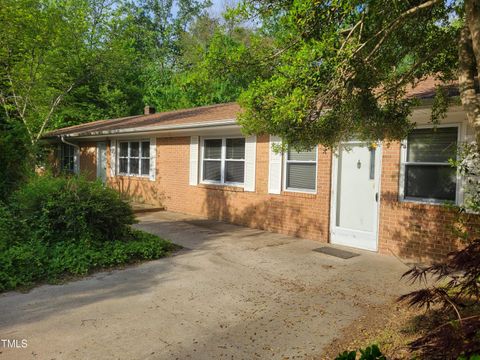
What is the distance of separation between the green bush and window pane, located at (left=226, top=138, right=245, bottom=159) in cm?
395

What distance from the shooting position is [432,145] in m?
6.58

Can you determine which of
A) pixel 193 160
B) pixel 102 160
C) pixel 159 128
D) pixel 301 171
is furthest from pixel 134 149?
pixel 301 171

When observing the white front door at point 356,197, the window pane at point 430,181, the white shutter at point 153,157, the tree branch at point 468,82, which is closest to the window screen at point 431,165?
the window pane at point 430,181

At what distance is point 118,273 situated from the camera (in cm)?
591

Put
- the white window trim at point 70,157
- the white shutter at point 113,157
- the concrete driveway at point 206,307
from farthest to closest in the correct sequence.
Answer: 1. the white window trim at point 70,157
2. the white shutter at point 113,157
3. the concrete driveway at point 206,307

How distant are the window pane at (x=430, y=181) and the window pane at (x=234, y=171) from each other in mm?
4666

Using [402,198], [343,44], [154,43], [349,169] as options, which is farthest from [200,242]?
[154,43]

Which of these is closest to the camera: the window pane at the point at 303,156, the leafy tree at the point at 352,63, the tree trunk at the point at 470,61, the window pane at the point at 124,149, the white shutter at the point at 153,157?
the tree trunk at the point at 470,61

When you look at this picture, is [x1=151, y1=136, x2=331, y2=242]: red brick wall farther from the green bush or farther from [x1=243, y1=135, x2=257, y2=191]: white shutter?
the green bush

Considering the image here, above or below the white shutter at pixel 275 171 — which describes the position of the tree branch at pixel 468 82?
above

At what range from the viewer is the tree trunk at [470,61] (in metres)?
3.49

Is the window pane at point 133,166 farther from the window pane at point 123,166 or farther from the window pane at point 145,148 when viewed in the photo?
the window pane at point 145,148

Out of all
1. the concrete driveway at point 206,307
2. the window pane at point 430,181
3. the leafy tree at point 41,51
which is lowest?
the concrete driveway at point 206,307

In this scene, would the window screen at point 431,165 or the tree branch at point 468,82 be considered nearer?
the tree branch at point 468,82
